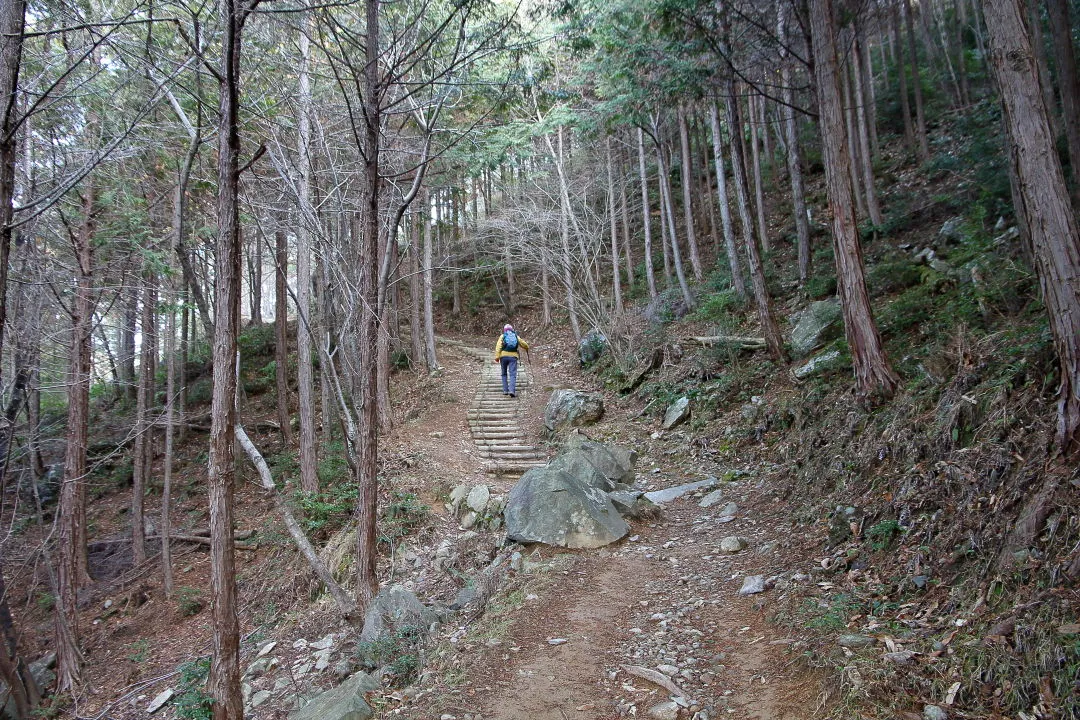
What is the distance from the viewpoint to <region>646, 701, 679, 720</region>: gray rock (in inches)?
136

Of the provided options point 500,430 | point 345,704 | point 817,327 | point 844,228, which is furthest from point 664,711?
point 500,430

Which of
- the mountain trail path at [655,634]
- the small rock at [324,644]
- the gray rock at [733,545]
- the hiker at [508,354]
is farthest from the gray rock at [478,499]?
the hiker at [508,354]

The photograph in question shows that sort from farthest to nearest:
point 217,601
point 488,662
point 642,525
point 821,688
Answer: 1. point 642,525
2. point 488,662
3. point 217,601
4. point 821,688

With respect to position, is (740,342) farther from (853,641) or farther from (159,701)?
(159,701)

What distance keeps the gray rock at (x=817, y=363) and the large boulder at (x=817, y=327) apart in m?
0.81

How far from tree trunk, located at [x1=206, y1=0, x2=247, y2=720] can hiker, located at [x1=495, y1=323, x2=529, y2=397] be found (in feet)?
29.9

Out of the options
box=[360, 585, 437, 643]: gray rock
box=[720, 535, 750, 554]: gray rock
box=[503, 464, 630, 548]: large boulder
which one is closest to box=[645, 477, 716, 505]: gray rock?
box=[503, 464, 630, 548]: large boulder

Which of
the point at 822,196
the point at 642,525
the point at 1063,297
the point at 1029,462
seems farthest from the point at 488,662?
the point at 822,196

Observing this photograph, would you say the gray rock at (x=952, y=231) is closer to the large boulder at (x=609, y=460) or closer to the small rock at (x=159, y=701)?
the large boulder at (x=609, y=460)

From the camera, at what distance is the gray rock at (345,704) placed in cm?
406

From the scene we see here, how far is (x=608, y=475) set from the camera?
8.62 metres

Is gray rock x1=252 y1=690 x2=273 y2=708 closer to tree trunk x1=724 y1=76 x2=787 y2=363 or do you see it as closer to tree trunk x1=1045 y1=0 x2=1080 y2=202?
tree trunk x1=724 y1=76 x2=787 y2=363

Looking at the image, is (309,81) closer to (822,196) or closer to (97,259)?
(97,259)

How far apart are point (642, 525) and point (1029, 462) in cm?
402
